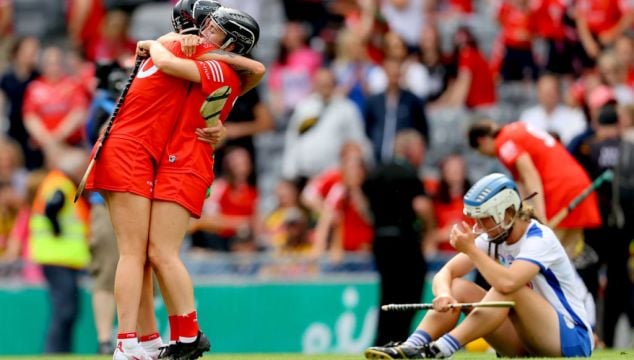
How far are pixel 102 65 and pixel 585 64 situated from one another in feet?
24.0

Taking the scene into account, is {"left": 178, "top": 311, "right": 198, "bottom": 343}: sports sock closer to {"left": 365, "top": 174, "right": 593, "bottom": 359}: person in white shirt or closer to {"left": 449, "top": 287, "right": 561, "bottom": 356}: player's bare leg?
{"left": 365, "top": 174, "right": 593, "bottom": 359}: person in white shirt

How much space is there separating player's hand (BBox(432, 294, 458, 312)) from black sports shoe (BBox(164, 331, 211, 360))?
4.54 ft

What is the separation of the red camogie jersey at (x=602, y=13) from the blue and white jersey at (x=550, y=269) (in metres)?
9.12

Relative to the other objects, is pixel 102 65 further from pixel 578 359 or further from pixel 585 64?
pixel 585 64

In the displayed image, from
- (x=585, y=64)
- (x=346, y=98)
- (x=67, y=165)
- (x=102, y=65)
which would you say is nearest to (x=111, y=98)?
(x=102, y=65)

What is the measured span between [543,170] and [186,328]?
4.27 m

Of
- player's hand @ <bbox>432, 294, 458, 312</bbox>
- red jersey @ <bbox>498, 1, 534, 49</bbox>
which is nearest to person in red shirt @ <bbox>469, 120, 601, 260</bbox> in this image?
player's hand @ <bbox>432, 294, 458, 312</bbox>

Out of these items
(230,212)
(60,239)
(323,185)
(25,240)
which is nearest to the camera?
(60,239)

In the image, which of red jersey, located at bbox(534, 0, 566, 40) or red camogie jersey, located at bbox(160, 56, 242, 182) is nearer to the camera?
red camogie jersey, located at bbox(160, 56, 242, 182)

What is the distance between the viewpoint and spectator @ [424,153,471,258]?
15.7 metres

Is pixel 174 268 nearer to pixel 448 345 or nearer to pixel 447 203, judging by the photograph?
pixel 448 345

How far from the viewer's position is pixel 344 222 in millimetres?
15891

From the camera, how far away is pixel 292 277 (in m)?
15.5

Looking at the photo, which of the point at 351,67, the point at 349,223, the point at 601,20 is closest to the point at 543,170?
the point at 349,223
